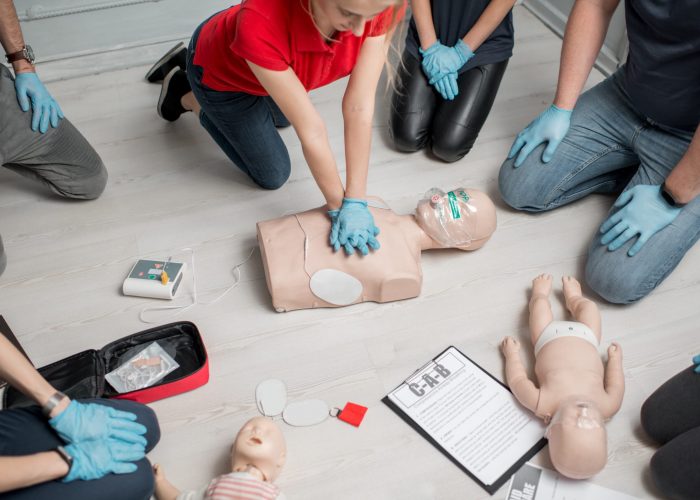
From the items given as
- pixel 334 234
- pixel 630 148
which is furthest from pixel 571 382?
pixel 630 148

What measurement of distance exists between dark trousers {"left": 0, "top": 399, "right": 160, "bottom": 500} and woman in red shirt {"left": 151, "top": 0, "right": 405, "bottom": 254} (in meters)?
0.70

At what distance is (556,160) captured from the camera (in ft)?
5.98

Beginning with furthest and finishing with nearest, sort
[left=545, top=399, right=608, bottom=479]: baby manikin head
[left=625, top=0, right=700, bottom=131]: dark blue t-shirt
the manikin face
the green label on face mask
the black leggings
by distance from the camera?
the black leggings
the green label on face mask
[left=625, top=0, right=700, bottom=131]: dark blue t-shirt
[left=545, top=399, right=608, bottom=479]: baby manikin head
the manikin face

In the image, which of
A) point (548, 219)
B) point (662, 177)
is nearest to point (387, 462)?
point (548, 219)

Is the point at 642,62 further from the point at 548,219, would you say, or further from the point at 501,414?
the point at 501,414

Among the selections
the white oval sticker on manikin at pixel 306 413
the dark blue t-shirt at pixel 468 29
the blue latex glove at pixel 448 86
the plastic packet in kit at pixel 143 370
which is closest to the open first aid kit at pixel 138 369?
the plastic packet in kit at pixel 143 370

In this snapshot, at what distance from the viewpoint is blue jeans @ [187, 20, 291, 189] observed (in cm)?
175

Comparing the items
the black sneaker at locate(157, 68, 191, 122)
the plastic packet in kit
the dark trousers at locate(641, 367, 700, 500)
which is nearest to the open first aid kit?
the plastic packet in kit

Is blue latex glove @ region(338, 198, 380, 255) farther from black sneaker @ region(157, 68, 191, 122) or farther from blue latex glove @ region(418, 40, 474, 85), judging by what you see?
black sneaker @ region(157, 68, 191, 122)

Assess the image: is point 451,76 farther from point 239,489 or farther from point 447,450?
point 239,489

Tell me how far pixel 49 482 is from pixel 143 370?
37 cm

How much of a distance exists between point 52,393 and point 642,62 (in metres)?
1.62

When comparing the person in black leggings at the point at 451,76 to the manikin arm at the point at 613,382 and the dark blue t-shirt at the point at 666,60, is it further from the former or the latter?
the manikin arm at the point at 613,382

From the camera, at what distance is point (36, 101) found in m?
1.80
